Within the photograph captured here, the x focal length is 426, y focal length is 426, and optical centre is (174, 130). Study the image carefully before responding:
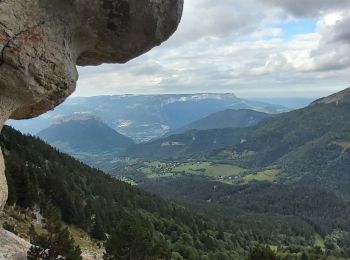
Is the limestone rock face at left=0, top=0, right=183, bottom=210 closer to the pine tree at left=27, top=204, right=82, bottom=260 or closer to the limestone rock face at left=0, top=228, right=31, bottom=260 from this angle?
the limestone rock face at left=0, top=228, right=31, bottom=260

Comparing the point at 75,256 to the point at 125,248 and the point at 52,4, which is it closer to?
the point at 125,248

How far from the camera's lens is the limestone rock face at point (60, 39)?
53.4ft

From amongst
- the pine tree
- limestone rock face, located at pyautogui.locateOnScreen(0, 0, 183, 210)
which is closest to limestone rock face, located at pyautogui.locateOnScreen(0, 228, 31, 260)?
the pine tree

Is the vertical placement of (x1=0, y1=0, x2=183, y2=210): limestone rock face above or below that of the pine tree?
above

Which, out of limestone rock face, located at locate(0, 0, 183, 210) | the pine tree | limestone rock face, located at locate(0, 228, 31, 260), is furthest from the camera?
the pine tree

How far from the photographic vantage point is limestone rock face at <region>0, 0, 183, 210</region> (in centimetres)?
1628

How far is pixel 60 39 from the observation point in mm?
17922

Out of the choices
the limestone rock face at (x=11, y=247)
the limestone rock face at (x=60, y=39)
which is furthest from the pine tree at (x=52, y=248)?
the limestone rock face at (x=60, y=39)

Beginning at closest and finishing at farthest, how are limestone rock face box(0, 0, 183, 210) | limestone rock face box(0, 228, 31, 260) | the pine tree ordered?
limestone rock face box(0, 0, 183, 210), limestone rock face box(0, 228, 31, 260), the pine tree

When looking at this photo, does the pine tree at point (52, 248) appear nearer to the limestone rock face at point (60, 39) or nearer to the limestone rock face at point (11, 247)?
the limestone rock face at point (11, 247)

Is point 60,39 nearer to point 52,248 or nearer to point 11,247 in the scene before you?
point 52,248

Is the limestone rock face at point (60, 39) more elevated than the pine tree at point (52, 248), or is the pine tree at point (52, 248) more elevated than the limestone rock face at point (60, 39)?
the limestone rock face at point (60, 39)

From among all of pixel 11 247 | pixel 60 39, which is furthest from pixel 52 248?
pixel 60 39

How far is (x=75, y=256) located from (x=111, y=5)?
28.4 meters
